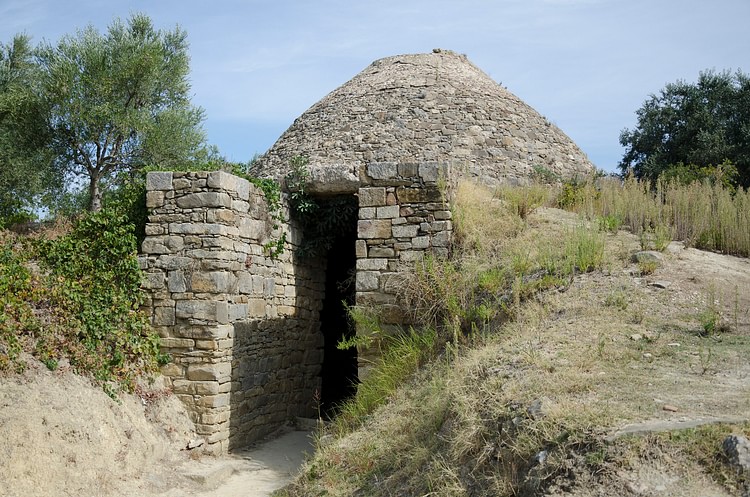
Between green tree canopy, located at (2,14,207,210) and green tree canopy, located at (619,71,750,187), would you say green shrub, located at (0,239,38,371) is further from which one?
green tree canopy, located at (619,71,750,187)

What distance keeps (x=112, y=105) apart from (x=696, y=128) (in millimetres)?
15705

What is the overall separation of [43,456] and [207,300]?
99.3 inches

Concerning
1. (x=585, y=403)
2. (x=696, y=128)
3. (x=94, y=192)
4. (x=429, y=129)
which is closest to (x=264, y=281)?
(x=585, y=403)

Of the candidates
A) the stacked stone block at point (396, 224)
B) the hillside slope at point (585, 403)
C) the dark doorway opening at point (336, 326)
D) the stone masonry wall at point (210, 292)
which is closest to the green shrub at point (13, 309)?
the stone masonry wall at point (210, 292)

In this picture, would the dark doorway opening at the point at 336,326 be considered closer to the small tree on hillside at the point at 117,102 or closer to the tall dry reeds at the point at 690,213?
the tall dry reeds at the point at 690,213

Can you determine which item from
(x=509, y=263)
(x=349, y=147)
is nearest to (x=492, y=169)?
(x=349, y=147)

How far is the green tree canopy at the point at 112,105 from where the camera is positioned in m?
16.0

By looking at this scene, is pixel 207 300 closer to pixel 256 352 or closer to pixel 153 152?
pixel 256 352

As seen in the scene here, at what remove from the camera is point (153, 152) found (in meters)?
16.9

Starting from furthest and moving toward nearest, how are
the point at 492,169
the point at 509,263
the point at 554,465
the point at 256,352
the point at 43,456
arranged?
the point at 492,169 < the point at 256,352 < the point at 509,263 < the point at 43,456 < the point at 554,465

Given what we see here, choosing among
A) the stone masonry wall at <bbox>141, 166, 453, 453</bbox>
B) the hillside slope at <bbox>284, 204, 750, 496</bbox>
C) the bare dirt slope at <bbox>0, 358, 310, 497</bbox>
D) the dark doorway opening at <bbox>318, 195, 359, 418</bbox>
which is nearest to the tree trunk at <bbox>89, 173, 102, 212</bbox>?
→ the dark doorway opening at <bbox>318, 195, 359, 418</bbox>

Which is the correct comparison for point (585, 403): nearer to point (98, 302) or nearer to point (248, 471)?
point (248, 471)

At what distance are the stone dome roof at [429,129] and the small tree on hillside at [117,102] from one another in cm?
336

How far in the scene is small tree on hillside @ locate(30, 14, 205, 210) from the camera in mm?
16000
